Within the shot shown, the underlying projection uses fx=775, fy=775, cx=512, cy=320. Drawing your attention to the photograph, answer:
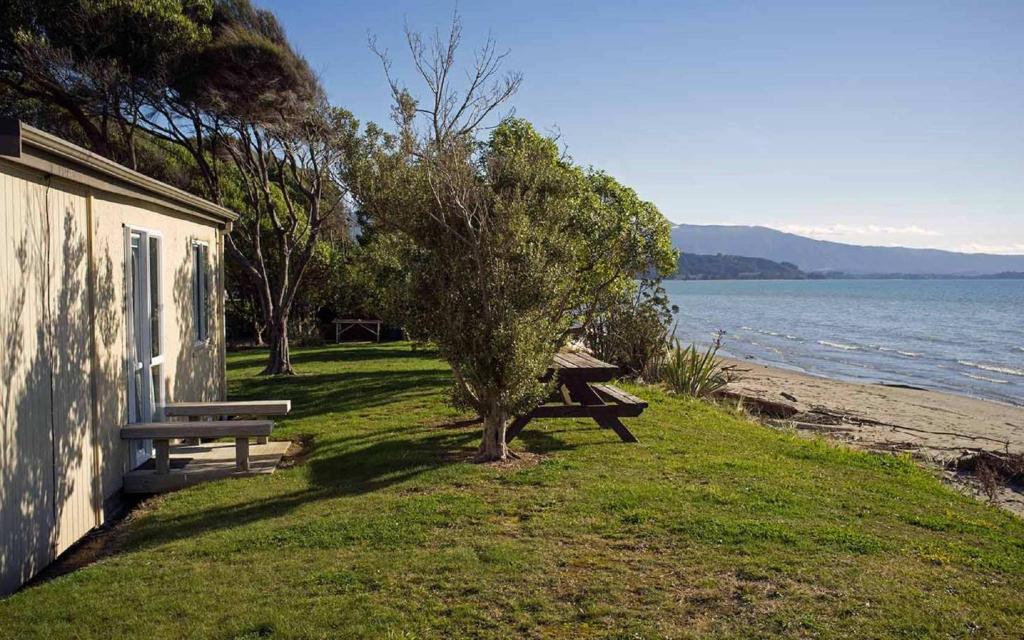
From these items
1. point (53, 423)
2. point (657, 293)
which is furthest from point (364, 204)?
point (657, 293)

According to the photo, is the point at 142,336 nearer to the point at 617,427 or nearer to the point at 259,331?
the point at 617,427

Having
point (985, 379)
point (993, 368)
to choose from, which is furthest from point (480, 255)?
point (993, 368)

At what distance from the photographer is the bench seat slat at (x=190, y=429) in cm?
741

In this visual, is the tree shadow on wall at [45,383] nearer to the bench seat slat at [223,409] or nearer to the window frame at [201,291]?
the bench seat slat at [223,409]

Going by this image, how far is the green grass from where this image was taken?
4.54 m

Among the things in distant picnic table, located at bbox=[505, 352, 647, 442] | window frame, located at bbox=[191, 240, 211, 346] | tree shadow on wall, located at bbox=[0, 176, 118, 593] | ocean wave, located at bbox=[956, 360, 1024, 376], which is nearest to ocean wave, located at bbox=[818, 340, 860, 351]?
ocean wave, located at bbox=[956, 360, 1024, 376]

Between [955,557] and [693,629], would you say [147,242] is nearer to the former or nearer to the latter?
[693,629]

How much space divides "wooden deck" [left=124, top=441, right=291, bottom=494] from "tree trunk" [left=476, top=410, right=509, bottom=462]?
90.3 inches

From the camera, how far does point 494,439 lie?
8562mm

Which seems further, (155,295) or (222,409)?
(222,409)

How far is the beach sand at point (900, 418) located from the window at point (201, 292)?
33.9 feet

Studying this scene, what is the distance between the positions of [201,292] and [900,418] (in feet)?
50.1

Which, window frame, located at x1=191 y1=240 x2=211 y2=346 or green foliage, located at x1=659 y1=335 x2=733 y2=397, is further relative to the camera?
green foliage, located at x1=659 y1=335 x2=733 y2=397

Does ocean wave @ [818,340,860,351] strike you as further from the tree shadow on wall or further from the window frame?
the tree shadow on wall
